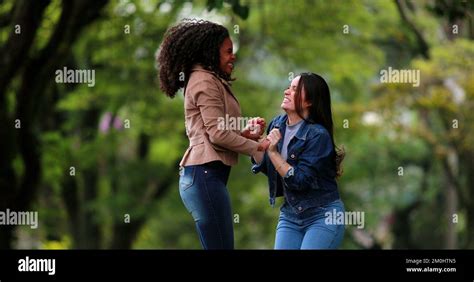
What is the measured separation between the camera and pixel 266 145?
277 inches

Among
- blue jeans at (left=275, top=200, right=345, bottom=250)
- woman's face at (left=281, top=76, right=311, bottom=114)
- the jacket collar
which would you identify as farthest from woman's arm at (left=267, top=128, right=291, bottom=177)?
the jacket collar

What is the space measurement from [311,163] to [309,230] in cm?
40

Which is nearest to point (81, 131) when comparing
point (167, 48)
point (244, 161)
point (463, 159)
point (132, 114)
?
point (132, 114)

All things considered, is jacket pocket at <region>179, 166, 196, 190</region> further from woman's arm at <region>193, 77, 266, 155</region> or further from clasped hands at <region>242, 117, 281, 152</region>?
clasped hands at <region>242, 117, 281, 152</region>

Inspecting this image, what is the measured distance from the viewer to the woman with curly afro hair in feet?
22.4

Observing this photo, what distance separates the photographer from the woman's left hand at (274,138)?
7.00 metres

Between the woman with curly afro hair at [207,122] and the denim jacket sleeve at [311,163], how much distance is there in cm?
26

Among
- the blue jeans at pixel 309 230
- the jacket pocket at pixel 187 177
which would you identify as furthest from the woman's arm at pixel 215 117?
the blue jeans at pixel 309 230

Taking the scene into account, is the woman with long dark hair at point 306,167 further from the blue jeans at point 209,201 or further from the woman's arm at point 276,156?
the blue jeans at point 209,201

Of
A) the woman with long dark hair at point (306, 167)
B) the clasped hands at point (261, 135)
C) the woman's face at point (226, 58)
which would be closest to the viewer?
the woman with long dark hair at point (306, 167)

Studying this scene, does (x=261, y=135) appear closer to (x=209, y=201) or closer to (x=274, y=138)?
(x=274, y=138)

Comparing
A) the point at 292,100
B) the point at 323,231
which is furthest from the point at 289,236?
the point at 292,100
